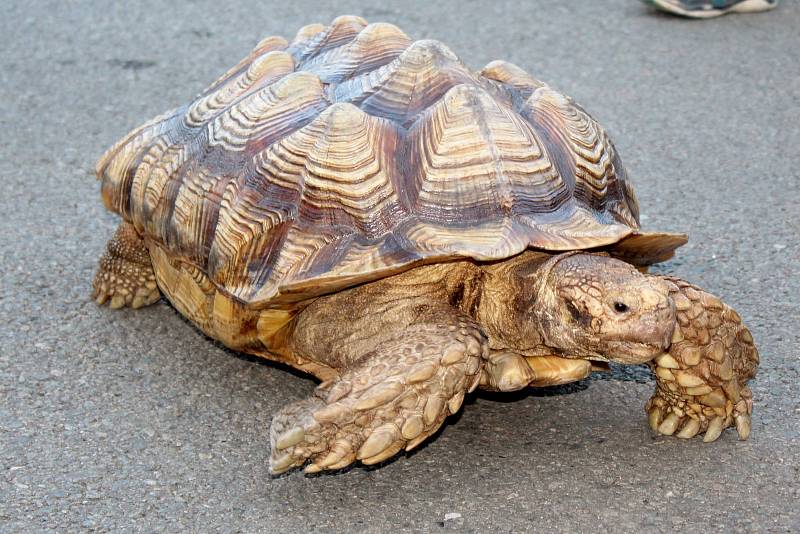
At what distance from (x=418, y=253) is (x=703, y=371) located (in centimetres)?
87

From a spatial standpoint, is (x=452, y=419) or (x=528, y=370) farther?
(x=452, y=419)

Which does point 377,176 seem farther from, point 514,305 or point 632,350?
point 632,350

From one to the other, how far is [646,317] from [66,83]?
4.45 meters

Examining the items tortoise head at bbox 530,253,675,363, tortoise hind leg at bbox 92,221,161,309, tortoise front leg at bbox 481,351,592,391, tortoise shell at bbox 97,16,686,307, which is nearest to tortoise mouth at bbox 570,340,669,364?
tortoise head at bbox 530,253,675,363

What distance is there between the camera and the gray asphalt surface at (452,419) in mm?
2781

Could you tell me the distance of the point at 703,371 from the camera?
298 centimetres

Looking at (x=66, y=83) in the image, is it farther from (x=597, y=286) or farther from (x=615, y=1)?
(x=597, y=286)

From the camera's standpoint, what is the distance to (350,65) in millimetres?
3355

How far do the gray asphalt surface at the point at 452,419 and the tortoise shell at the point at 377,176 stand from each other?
0.45 metres

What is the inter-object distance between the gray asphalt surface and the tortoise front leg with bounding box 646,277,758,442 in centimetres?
6

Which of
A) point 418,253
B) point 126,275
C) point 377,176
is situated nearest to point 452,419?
point 418,253

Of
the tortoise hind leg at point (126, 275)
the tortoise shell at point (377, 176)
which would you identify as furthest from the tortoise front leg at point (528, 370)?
the tortoise hind leg at point (126, 275)

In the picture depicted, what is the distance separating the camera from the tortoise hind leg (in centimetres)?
386

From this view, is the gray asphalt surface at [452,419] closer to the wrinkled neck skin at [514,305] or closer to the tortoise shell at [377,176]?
the wrinkled neck skin at [514,305]
